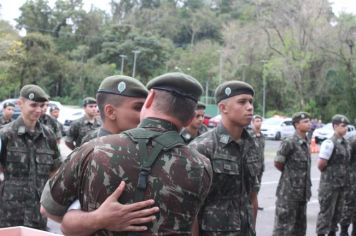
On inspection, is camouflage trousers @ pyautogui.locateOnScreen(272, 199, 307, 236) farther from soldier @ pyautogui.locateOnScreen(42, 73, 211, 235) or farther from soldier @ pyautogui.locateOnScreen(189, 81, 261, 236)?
soldier @ pyautogui.locateOnScreen(42, 73, 211, 235)

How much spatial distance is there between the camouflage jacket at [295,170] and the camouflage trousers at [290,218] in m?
0.09

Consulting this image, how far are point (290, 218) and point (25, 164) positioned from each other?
11.9ft

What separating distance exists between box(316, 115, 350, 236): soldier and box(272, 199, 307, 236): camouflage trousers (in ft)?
2.78

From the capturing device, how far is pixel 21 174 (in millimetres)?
4828

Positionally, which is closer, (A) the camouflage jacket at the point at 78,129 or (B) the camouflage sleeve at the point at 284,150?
(B) the camouflage sleeve at the point at 284,150

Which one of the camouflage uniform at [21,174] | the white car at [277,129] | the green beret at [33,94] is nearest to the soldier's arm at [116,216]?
the camouflage uniform at [21,174]

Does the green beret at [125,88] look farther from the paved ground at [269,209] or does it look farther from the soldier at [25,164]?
the paved ground at [269,209]

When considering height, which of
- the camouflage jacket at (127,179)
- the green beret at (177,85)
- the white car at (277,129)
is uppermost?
the green beret at (177,85)

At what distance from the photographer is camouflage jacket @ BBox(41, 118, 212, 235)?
7.17ft

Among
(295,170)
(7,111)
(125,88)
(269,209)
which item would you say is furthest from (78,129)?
(125,88)

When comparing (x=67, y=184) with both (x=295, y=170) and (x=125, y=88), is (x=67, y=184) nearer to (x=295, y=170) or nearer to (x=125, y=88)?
(x=125, y=88)

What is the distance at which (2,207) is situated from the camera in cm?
479

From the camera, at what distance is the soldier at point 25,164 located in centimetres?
479

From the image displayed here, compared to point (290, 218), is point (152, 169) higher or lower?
higher
